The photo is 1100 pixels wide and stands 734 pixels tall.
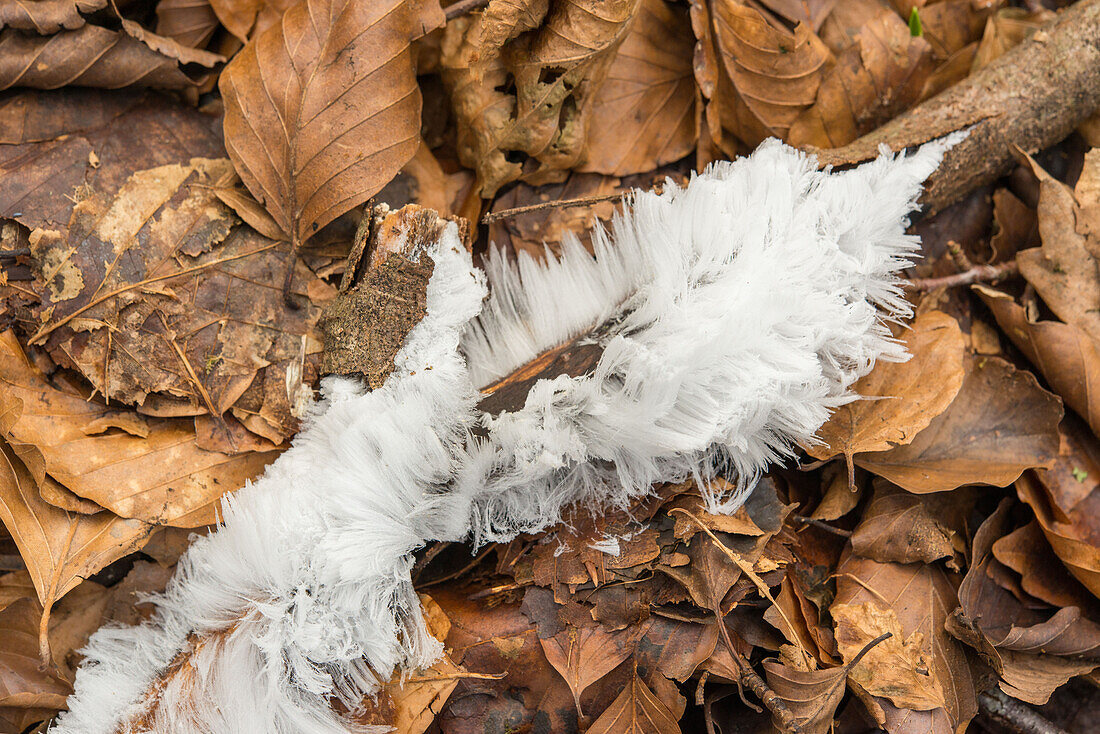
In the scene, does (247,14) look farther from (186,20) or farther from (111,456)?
(111,456)

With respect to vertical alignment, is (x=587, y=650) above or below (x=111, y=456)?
below

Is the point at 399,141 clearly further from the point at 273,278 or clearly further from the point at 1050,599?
the point at 1050,599

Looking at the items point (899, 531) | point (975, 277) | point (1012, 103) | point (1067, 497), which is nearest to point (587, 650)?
point (899, 531)

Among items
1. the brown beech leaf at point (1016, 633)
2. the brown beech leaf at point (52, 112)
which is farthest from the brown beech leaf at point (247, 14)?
the brown beech leaf at point (1016, 633)

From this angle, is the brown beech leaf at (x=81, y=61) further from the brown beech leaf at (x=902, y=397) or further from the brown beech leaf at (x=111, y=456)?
the brown beech leaf at (x=902, y=397)

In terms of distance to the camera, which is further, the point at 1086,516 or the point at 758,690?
the point at 1086,516

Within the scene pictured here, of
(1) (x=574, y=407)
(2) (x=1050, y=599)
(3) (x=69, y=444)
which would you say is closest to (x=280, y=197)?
A: (3) (x=69, y=444)

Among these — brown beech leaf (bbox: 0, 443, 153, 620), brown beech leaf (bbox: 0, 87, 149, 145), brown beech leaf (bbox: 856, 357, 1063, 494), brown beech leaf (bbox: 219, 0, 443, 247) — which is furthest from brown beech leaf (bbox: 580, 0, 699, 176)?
brown beech leaf (bbox: 0, 443, 153, 620)
